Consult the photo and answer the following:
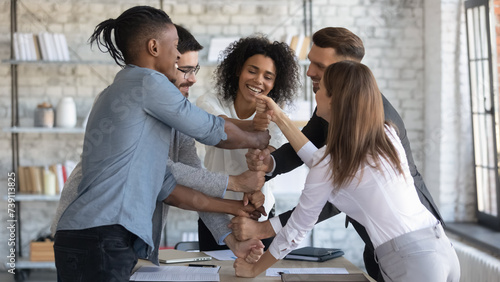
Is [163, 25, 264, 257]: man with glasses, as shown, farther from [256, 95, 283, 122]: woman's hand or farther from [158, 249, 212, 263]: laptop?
[256, 95, 283, 122]: woman's hand

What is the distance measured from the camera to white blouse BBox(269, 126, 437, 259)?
178 cm

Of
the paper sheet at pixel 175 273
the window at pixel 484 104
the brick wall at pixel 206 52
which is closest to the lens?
the paper sheet at pixel 175 273

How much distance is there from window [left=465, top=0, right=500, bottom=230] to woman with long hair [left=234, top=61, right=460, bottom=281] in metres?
2.56

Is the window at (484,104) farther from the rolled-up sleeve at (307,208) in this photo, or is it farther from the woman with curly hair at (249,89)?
the rolled-up sleeve at (307,208)

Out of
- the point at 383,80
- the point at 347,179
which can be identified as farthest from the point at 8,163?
the point at 347,179

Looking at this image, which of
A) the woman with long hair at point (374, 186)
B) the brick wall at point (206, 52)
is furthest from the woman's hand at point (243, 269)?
the brick wall at point (206, 52)

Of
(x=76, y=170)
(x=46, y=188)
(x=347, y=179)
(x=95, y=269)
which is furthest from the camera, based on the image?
(x=46, y=188)

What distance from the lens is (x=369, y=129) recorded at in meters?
1.82

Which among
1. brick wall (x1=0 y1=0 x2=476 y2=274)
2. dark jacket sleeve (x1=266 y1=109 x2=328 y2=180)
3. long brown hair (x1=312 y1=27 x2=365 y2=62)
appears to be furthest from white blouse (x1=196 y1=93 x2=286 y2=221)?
brick wall (x1=0 y1=0 x2=476 y2=274)

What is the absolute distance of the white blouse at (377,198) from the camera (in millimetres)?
1781

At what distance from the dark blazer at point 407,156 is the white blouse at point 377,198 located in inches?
10.9

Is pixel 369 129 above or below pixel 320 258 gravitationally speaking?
above

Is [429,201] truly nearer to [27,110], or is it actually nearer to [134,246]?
[134,246]

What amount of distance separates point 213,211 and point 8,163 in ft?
11.1
